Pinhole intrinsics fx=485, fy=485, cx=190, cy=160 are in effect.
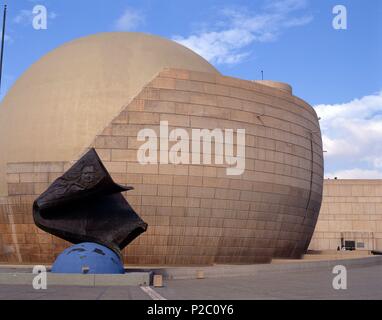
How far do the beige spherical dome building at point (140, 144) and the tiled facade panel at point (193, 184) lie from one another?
0.05m

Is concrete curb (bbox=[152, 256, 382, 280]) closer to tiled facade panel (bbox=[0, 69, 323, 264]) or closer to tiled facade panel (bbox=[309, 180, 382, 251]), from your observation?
tiled facade panel (bbox=[0, 69, 323, 264])

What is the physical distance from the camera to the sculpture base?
1549 centimetres

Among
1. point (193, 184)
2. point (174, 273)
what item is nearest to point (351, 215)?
point (193, 184)

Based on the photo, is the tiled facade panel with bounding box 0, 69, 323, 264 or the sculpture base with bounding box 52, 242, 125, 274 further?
the tiled facade panel with bounding box 0, 69, 323, 264

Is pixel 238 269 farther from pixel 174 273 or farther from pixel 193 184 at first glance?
pixel 193 184

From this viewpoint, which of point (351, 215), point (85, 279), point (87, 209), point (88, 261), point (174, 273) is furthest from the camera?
point (351, 215)

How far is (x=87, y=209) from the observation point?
683 inches

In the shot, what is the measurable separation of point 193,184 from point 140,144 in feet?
10.6

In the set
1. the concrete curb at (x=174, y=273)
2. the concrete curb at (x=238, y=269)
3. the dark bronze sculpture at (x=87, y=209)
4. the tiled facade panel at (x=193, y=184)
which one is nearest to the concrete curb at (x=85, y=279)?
the concrete curb at (x=174, y=273)

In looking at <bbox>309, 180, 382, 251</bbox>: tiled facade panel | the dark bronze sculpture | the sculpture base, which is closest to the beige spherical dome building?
the dark bronze sculpture

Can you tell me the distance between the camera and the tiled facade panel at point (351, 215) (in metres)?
50.1

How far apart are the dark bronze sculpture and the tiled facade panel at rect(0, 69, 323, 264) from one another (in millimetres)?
5650
